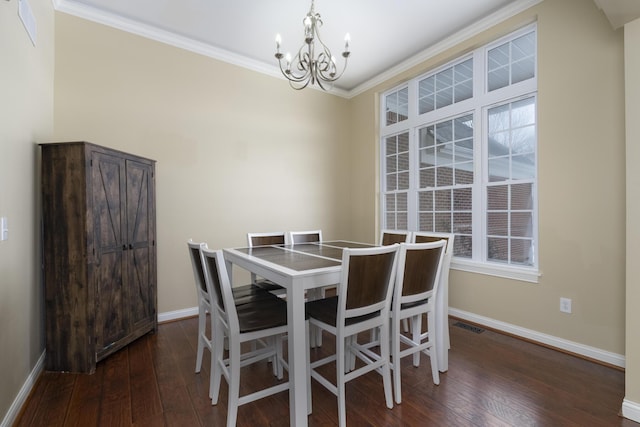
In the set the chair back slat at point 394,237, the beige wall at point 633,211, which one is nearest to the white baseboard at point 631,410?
the beige wall at point 633,211

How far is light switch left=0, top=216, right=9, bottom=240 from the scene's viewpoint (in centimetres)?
164

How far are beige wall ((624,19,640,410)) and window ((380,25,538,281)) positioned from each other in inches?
38.7

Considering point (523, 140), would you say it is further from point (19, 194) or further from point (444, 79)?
point (19, 194)

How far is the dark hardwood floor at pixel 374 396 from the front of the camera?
5.52 ft

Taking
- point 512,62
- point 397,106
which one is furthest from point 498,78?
point 397,106

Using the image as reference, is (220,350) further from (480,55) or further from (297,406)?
(480,55)

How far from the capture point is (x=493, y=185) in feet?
10.0

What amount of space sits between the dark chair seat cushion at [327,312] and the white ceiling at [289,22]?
Answer: 2.67 meters

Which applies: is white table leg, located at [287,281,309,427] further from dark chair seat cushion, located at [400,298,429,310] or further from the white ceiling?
the white ceiling

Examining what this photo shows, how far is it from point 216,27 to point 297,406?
3.51 m

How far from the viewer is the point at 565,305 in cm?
249

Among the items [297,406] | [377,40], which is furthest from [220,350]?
[377,40]

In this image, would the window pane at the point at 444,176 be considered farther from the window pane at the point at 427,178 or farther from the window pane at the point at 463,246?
the window pane at the point at 463,246

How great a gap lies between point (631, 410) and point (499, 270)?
4.52 ft
